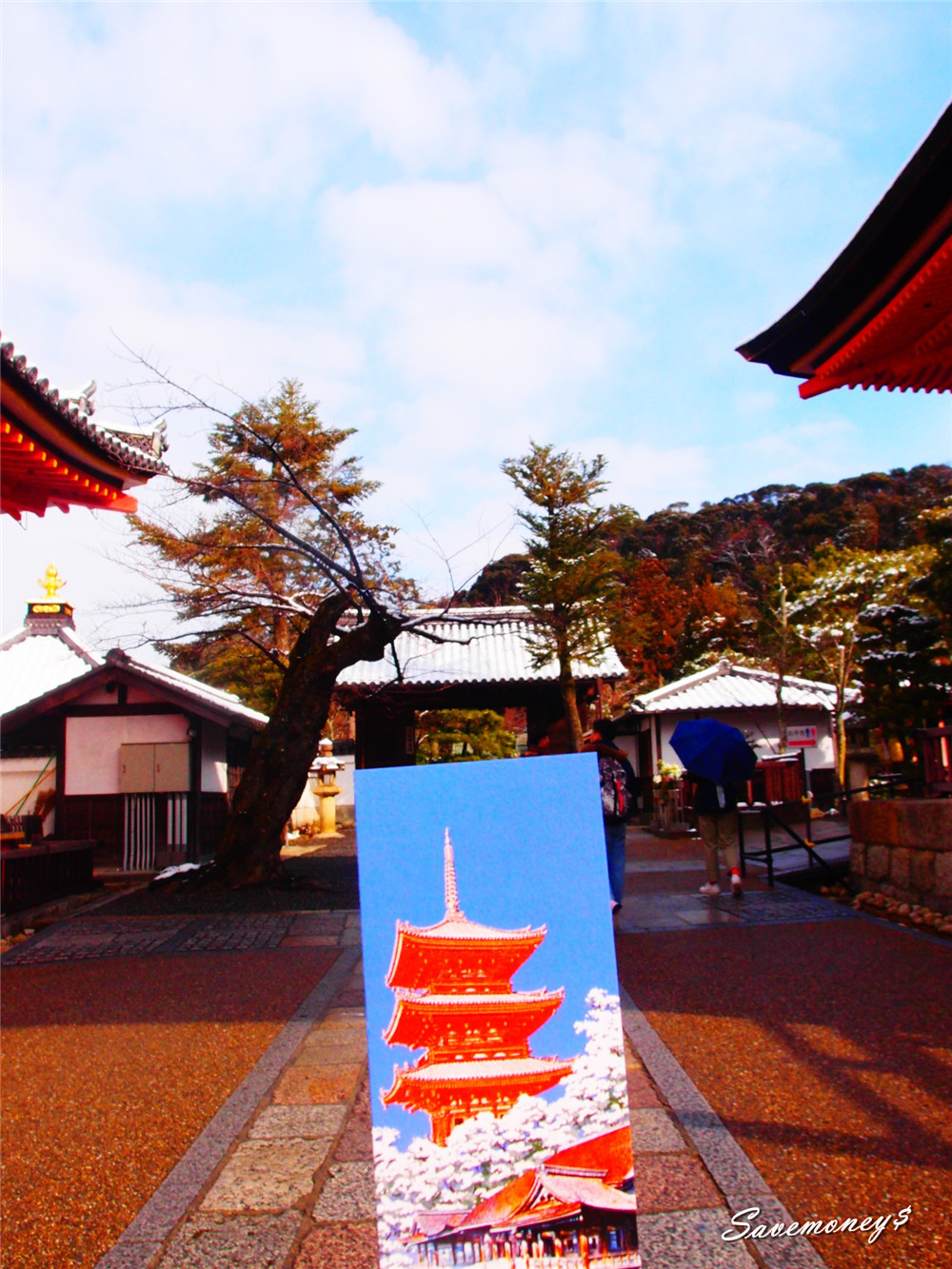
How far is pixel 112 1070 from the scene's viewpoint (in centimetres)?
483

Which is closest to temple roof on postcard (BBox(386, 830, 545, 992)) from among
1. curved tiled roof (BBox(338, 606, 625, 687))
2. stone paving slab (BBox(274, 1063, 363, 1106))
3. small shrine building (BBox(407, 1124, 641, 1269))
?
small shrine building (BBox(407, 1124, 641, 1269))

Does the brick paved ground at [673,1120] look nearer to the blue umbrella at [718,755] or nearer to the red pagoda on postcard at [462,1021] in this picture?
the red pagoda on postcard at [462,1021]

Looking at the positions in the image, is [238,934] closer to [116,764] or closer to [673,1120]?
[673,1120]

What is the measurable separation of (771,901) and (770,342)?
528 centimetres

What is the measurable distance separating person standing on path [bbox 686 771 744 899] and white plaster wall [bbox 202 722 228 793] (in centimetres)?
937

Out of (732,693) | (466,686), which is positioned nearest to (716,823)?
(466,686)

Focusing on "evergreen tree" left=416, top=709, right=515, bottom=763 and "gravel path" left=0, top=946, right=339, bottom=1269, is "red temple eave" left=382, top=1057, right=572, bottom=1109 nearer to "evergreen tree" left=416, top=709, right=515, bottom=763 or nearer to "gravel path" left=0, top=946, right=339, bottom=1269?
"gravel path" left=0, top=946, right=339, bottom=1269

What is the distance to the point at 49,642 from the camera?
66.4ft

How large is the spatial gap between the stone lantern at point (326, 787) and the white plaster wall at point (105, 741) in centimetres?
746

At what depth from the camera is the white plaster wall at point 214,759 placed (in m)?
16.4

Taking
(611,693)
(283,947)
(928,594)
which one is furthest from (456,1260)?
(611,693)

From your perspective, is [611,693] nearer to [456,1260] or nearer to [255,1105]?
[255,1105]

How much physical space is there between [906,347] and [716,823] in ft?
16.2

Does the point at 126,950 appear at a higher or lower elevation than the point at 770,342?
lower
